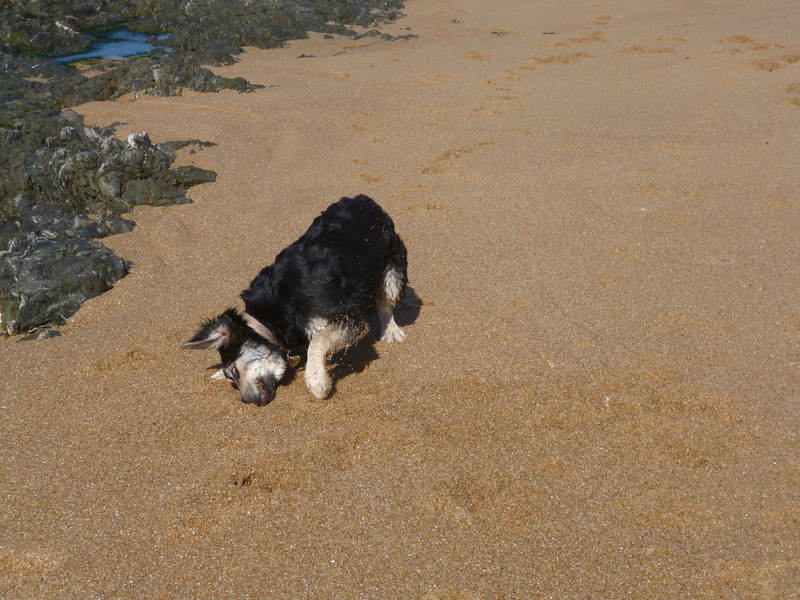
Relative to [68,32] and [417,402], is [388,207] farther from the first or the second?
[68,32]

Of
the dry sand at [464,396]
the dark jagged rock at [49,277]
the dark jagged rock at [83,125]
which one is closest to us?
the dry sand at [464,396]

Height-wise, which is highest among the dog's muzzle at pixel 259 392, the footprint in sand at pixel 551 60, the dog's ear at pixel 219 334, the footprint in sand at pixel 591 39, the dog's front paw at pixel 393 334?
the footprint in sand at pixel 591 39

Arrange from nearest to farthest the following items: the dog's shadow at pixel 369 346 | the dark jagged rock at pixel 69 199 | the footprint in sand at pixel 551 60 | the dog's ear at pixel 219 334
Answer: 1. the dog's ear at pixel 219 334
2. the dog's shadow at pixel 369 346
3. the dark jagged rock at pixel 69 199
4. the footprint in sand at pixel 551 60

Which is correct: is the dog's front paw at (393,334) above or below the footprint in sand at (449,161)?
below

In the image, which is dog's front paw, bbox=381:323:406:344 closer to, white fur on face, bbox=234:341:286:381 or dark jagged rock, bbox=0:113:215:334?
white fur on face, bbox=234:341:286:381

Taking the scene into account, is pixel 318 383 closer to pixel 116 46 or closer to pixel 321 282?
pixel 321 282

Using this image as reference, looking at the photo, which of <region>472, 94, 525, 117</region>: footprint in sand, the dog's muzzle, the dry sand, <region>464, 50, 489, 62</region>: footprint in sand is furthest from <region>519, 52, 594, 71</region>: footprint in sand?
the dog's muzzle

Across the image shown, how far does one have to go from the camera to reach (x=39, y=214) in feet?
24.3

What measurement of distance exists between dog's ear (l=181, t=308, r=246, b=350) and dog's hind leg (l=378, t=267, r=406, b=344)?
1.17 metres

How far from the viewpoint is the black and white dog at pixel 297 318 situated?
4668mm

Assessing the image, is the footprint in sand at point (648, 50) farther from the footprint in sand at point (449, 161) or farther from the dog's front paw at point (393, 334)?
the dog's front paw at point (393, 334)

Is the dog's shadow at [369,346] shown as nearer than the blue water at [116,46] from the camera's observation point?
Yes

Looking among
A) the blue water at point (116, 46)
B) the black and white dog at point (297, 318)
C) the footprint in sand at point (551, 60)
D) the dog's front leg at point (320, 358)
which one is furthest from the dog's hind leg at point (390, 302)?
the blue water at point (116, 46)

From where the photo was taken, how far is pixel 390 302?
542 cm
